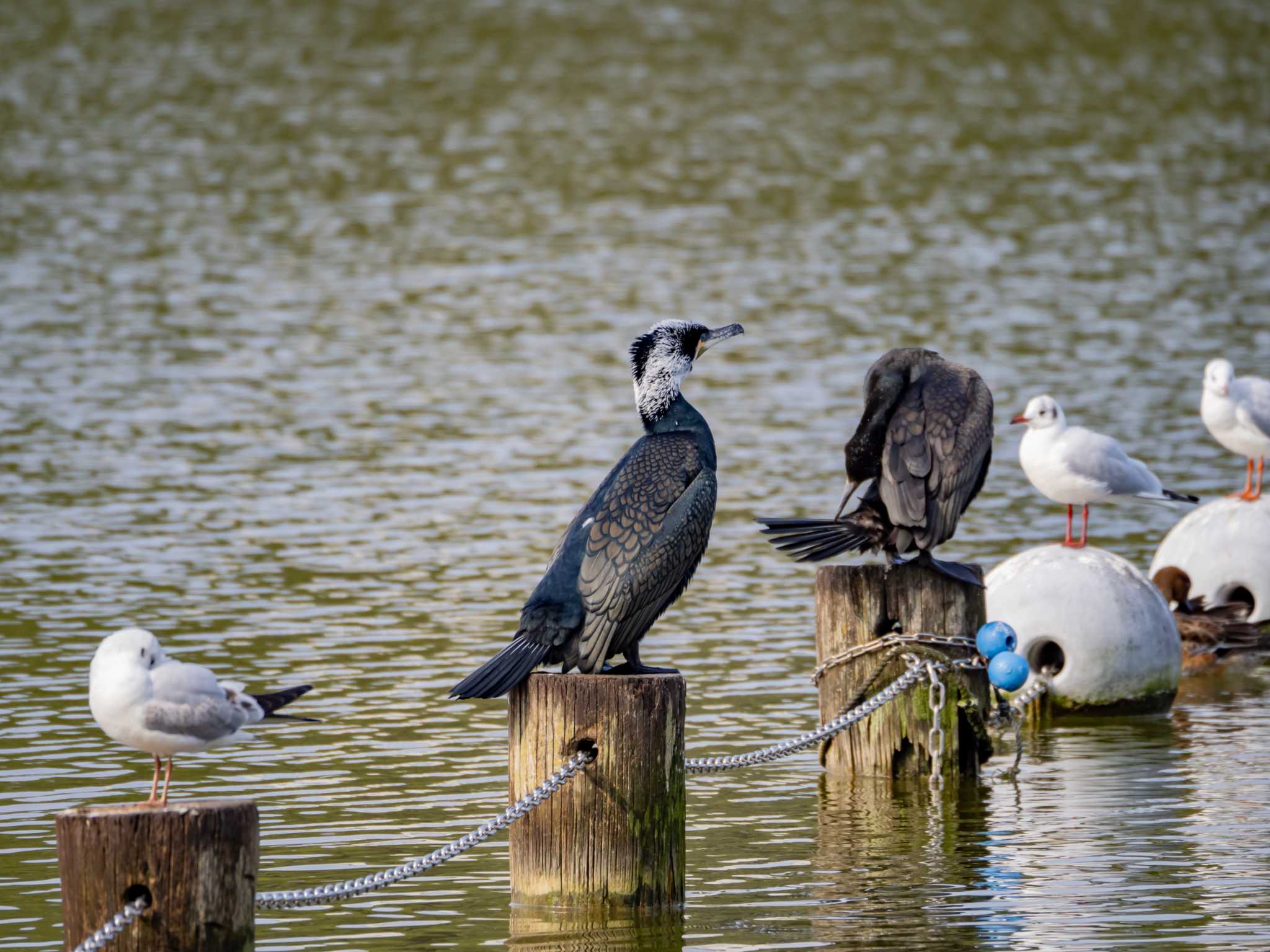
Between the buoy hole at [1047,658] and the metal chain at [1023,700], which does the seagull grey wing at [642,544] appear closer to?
the metal chain at [1023,700]

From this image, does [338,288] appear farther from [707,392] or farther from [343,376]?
[707,392]

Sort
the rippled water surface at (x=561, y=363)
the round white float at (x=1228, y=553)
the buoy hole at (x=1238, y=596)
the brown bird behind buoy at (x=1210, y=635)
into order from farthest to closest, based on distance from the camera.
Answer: the buoy hole at (x=1238, y=596) < the round white float at (x=1228, y=553) < the brown bird behind buoy at (x=1210, y=635) < the rippled water surface at (x=561, y=363)

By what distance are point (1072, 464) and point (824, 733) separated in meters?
2.61

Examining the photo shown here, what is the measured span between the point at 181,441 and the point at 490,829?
1179cm

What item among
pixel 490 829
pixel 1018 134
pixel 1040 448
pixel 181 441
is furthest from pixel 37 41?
pixel 490 829

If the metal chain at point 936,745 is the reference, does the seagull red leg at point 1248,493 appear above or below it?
→ above

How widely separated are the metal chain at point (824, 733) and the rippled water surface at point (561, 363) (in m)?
0.33

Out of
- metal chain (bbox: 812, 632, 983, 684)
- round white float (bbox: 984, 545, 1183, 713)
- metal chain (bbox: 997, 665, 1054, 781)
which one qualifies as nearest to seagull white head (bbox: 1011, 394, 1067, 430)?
round white float (bbox: 984, 545, 1183, 713)

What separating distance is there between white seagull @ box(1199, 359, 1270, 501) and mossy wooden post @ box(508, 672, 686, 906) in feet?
20.0

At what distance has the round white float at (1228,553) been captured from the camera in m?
12.4

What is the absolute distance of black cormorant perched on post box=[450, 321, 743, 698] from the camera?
7.50 metres

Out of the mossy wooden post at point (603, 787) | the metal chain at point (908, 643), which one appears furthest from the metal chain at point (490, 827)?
the metal chain at point (908, 643)

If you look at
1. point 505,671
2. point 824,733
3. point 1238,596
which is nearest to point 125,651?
point 505,671

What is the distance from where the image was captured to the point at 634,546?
7590 millimetres
